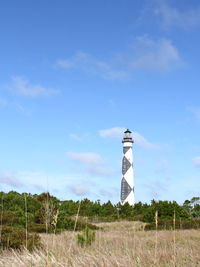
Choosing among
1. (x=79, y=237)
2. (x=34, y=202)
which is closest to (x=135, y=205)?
(x=34, y=202)

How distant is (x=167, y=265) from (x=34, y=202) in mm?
20014

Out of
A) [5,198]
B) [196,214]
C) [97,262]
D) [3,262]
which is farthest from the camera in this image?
[196,214]

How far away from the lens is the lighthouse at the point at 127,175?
32.7 meters

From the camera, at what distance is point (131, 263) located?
15.0 feet

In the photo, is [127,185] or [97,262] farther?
[127,185]

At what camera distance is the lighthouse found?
3272 cm

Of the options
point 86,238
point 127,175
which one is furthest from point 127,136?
point 86,238

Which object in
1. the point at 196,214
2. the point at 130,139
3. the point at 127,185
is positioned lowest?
the point at 196,214

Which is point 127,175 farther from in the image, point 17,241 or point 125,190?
point 17,241

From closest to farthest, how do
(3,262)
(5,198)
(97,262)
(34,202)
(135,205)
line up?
(97,262), (3,262), (34,202), (5,198), (135,205)

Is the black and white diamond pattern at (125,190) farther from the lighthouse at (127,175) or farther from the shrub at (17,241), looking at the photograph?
the shrub at (17,241)

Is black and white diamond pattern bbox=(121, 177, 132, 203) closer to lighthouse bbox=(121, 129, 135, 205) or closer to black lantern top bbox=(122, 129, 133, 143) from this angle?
lighthouse bbox=(121, 129, 135, 205)

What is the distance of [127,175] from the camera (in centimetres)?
3294

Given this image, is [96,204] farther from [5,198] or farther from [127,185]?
[5,198]
